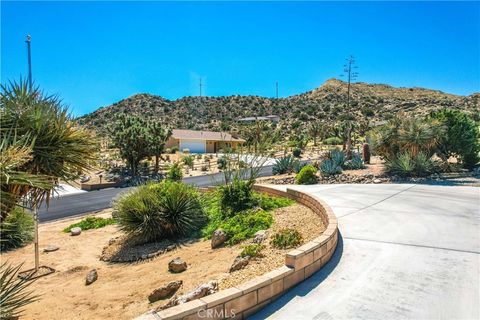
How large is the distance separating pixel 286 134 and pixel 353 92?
3966cm

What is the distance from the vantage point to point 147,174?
3206 centimetres

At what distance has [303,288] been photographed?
4578 millimetres

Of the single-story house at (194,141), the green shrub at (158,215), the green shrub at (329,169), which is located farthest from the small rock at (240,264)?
the single-story house at (194,141)

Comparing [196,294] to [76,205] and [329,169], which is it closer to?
[329,169]

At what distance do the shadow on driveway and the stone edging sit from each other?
0.17 ft

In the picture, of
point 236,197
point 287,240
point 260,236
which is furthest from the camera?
point 236,197

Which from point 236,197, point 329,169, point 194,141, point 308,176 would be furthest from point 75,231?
point 194,141

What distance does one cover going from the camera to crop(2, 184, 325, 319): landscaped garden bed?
542cm

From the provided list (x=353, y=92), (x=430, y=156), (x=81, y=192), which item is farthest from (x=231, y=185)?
(x=353, y=92)

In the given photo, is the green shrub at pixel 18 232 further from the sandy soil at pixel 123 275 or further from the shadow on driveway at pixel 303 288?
the shadow on driveway at pixel 303 288

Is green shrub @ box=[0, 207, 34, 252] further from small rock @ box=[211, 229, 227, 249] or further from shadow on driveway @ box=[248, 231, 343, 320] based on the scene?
shadow on driveway @ box=[248, 231, 343, 320]

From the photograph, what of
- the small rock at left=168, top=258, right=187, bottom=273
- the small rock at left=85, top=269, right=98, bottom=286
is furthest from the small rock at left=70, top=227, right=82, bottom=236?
the small rock at left=168, top=258, right=187, bottom=273

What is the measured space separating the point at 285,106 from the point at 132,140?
61294 millimetres

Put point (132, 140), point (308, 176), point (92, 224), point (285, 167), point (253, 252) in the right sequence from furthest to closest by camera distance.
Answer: point (132, 140) < point (285, 167) < point (308, 176) < point (92, 224) < point (253, 252)
